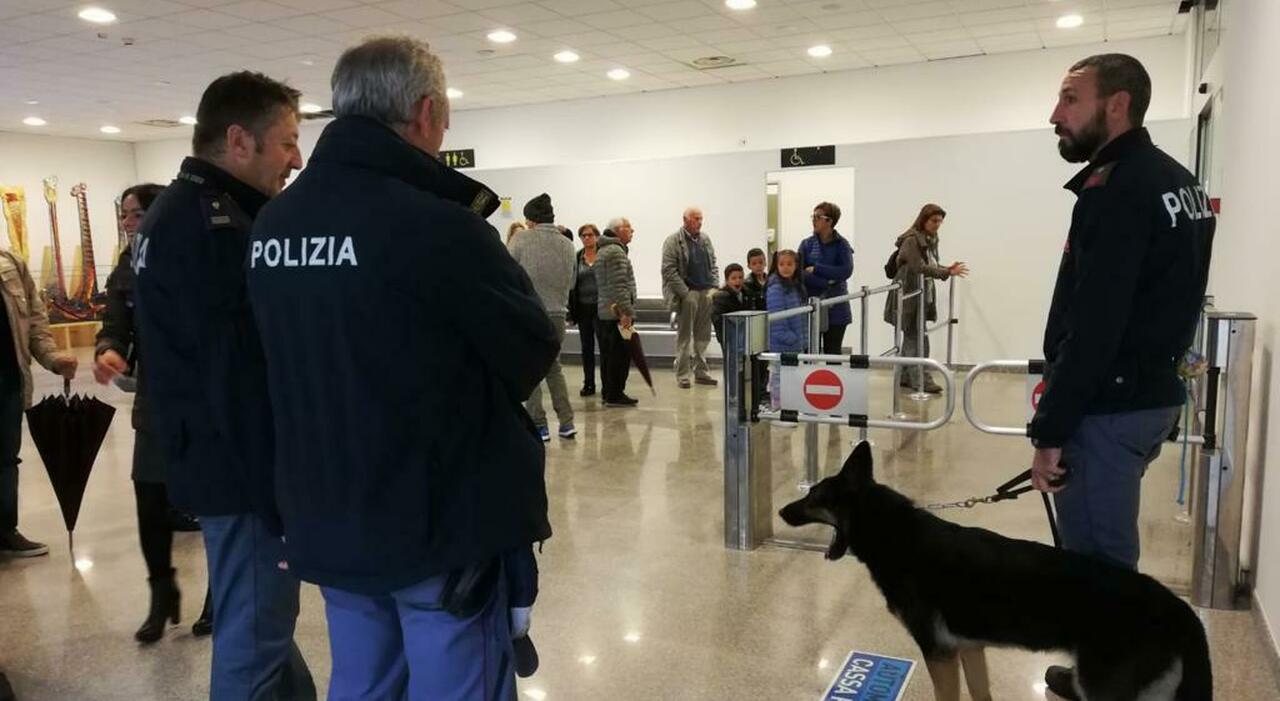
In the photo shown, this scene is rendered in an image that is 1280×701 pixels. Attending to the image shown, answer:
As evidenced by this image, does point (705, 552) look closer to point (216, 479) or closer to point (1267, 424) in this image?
point (1267, 424)

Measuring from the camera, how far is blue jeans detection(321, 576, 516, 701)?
148 cm

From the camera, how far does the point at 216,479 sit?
1.89 meters

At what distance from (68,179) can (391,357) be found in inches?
671

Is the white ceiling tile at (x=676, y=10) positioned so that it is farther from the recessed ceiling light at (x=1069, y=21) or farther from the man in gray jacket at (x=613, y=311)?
the recessed ceiling light at (x=1069, y=21)

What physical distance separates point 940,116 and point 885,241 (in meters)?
1.51

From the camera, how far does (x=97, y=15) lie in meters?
7.31

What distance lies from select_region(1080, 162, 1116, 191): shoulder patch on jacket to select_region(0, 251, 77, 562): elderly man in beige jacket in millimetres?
3788

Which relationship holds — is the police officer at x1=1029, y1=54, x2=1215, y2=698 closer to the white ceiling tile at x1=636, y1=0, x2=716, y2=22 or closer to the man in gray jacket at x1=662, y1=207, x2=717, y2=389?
the white ceiling tile at x1=636, y1=0, x2=716, y2=22

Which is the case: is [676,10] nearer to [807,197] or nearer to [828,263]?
[828,263]

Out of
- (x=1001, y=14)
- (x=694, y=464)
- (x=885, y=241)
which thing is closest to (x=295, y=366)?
(x=694, y=464)

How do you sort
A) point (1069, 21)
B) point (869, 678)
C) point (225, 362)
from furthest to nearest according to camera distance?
point (1069, 21) → point (869, 678) → point (225, 362)

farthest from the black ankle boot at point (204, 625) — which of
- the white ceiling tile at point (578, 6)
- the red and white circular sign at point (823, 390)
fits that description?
the white ceiling tile at point (578, 6)

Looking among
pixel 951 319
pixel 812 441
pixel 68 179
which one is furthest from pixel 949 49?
pixel 68 179

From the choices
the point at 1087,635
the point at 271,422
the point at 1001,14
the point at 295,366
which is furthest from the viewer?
the point at 1001,14
